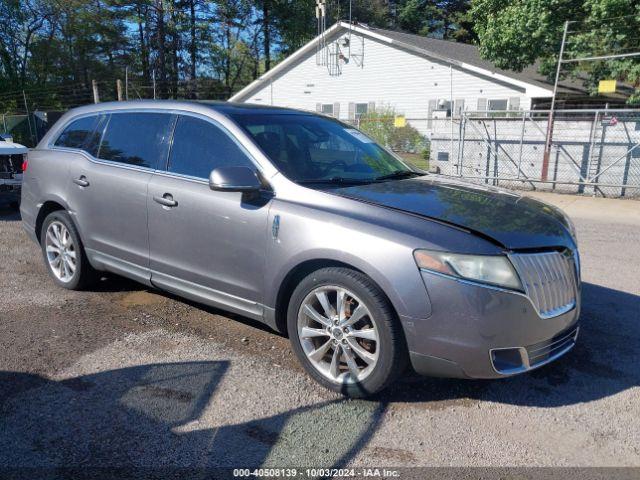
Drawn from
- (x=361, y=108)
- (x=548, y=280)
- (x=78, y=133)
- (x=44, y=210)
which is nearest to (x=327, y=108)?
(x=361, y=108)

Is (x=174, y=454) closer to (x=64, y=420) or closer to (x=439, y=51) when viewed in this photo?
(x=64, y=420)

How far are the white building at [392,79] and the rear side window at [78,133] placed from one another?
61.8 ft

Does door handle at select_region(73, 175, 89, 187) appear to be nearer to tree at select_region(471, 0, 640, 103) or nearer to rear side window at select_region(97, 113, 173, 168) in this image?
rear side window at select_region(97, 113, 173, 168)

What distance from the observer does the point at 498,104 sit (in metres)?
21.8

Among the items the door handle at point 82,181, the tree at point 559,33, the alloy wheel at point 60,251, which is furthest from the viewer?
the tree at point 559,33

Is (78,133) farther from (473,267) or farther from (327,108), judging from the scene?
(327,108)

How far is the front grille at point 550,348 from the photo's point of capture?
301 centimetres

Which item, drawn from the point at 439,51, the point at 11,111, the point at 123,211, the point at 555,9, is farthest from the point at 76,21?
the point at 123,211

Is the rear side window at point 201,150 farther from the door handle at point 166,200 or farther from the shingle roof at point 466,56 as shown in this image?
the shingle roof at point 466,56

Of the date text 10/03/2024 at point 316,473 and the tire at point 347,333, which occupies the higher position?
the tire at point 347,333

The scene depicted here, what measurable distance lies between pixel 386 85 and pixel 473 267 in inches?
929

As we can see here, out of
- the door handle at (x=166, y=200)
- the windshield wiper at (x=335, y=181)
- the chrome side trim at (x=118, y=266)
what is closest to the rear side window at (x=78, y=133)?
the chrome side trim at (x=118, y=266)

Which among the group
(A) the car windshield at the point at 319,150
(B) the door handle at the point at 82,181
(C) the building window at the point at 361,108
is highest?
(C) the building window at the point at 361,108

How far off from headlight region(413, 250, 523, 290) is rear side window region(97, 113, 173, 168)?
2425mm
